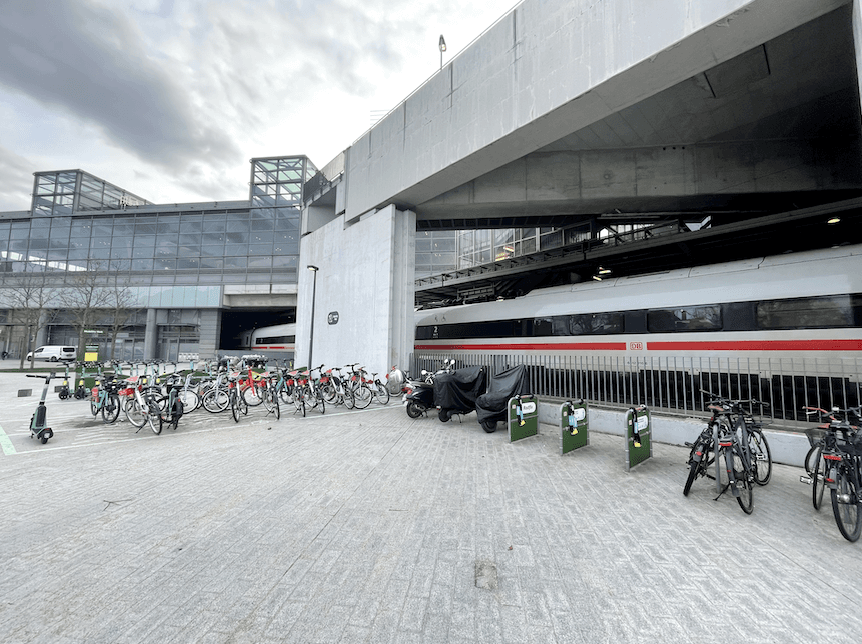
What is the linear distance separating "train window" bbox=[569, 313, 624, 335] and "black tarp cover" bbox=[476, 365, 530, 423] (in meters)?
4.85

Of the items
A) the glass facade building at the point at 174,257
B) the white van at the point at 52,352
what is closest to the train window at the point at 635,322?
the glass facade building at the point at 174,257

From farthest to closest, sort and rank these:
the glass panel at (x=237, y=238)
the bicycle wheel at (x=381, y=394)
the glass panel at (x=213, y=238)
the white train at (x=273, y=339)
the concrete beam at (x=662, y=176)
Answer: the glass panel at (x=213, y=238) < the glass panel at (x=237, y=238) < the white train at (x=273, y=339) < the bicycle wheel at (x=381, y=394) < the concrete beam at (x=662, y=176)

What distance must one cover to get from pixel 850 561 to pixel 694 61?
27.3 ft

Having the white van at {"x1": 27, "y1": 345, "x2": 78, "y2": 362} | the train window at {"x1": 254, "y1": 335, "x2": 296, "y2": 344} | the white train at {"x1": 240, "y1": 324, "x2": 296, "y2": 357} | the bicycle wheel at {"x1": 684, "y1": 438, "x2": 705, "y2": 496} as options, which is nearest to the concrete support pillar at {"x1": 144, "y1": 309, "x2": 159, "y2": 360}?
the white van at {"x1": 27, "y1": 345, "x2": 78, "y2": 362}

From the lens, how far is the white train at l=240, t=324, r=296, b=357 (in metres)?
29.1

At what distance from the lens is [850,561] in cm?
305

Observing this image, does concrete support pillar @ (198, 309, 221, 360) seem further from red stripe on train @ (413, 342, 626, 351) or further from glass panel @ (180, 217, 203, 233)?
red stripe on train @ (413, 342, 626, 351)

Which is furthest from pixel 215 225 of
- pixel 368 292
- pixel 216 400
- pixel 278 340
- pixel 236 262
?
pixel 216 400

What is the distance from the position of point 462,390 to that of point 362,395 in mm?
4177

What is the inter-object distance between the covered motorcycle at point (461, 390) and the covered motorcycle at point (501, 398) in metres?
0.47

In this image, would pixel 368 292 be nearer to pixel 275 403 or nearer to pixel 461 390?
pixel 275 403

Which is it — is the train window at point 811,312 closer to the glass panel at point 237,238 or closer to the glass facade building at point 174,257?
the glass facade building at point 174,257

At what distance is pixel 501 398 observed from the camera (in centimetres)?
749

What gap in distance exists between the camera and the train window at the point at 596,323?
1075 centimetres
